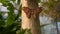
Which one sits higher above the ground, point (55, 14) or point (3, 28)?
point (55, 14)

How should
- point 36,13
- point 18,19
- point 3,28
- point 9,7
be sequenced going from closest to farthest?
point 36,13 → point 9,7 → point 3,28 → point 18,19

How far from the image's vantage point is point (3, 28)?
117cm

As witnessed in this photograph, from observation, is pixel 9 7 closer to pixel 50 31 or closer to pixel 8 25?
pixel 8 25

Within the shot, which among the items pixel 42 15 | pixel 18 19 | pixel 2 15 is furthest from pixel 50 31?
pixel 2 15

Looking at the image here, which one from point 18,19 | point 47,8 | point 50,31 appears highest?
point 47,8

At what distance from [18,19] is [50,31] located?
345mm

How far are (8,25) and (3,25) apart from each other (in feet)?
0.24

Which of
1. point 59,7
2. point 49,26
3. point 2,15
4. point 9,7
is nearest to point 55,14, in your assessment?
point 59,7

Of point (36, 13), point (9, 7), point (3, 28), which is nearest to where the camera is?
point (36, 13)

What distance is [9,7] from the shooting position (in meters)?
1.05

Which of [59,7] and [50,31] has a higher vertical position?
[59,7]

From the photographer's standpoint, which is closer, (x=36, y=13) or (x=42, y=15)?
(x=36, y=13)

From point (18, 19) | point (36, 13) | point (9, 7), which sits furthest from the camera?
point (18, 19)

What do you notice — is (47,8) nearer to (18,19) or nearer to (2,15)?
(18,19)
